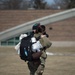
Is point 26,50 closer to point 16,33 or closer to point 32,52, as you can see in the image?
point 32,52

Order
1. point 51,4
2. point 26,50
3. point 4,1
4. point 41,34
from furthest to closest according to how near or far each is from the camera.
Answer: point 51,4, point 4,1, point 41,34, point 26,50

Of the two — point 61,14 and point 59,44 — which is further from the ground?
point 61,14

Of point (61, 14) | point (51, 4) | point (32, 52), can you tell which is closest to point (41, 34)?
point (32, 52)

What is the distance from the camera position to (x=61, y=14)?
40.1 metres

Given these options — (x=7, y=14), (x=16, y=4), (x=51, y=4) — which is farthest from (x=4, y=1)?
(x=7, y=14)

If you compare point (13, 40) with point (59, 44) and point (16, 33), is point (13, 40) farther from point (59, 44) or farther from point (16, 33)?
point (59, 44)

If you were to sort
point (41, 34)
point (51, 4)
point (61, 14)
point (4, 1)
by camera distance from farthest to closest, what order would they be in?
1. point (51, 4)
2. point (4, 1)
3. point (61, 14)
4. point (41, 34)

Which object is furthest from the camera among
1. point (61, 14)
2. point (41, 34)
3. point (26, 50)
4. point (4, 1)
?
point (4, 1)

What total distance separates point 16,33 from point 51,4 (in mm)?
48744

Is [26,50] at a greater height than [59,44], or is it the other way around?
[26,50]

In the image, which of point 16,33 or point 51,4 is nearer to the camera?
point 16,33

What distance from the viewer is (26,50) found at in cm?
753

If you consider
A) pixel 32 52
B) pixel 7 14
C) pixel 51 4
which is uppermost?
pixel 32 52

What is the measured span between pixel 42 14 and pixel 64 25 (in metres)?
2.98
